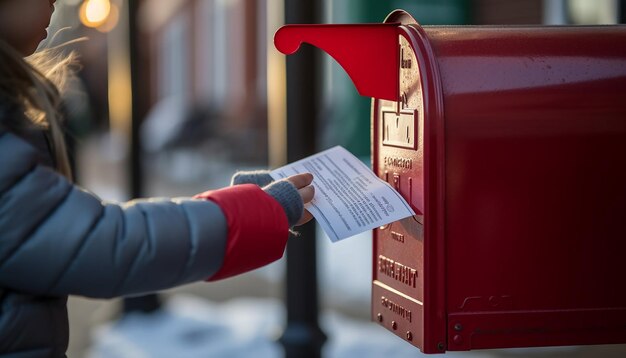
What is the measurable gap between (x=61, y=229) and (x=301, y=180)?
590mm

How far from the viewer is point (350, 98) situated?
29.7ft

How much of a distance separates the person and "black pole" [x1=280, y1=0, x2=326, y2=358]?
7.80 feet

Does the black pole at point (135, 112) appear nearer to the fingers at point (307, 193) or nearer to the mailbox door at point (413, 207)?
the mailbox door at point (413, 207)

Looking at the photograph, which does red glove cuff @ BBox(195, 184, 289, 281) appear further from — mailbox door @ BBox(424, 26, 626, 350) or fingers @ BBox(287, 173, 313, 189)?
mailbox door @ BBox(424, 26, 626, 350)

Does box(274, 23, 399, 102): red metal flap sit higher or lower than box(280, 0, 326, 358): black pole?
higher

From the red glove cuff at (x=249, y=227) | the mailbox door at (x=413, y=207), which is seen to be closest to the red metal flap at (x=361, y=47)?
the mailbox door at (x=413, y=207)

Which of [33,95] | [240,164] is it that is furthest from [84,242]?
[240,164]

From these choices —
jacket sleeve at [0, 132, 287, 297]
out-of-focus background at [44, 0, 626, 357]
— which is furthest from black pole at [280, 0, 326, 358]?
jacket sleeve at [0, 132, 287, 297]

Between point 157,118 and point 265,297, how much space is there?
13.3m

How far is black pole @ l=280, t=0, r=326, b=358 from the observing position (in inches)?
170

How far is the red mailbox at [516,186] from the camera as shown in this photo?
218 cm

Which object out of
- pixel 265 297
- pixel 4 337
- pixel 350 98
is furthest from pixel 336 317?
pixel 4 337

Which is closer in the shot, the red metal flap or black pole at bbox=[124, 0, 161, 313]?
the red metal flap

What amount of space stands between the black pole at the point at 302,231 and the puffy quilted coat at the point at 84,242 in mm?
2400
